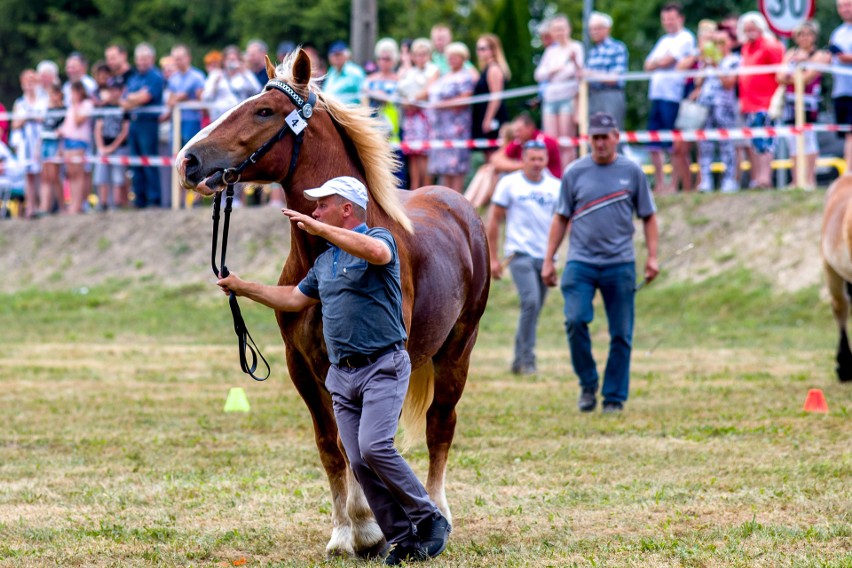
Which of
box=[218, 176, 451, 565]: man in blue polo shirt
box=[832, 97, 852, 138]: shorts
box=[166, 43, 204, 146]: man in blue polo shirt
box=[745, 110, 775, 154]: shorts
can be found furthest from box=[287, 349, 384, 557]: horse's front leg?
box=[166, 43, 204, 146]: man in blue polo shirt

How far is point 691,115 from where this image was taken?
1723 centimetres

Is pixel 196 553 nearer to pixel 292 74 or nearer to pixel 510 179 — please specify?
pixel 292 74

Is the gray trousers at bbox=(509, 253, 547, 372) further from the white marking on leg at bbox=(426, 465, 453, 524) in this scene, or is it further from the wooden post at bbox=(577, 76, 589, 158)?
the wooden post at bbox=(577, 76, 589, 158)

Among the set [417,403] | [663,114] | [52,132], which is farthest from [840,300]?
[52,132]

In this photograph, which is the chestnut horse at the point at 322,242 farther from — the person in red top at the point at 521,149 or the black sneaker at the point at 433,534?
the person in red top at the point at 521,149

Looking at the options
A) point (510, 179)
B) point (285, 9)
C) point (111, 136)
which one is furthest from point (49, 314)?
point (285, 9)

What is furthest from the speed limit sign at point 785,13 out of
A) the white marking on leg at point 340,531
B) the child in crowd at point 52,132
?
the child in crowd at point 52,132

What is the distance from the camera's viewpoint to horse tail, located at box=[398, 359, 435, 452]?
700 cm

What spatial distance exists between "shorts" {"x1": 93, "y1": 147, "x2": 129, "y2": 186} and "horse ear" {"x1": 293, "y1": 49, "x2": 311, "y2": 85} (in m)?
16.6

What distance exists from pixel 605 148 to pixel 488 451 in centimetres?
283

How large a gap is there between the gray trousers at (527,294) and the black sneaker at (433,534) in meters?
6.66

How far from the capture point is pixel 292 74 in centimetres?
609

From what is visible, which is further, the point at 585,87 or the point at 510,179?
the point at 585,87

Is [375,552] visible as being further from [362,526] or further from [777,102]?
[777,102]
